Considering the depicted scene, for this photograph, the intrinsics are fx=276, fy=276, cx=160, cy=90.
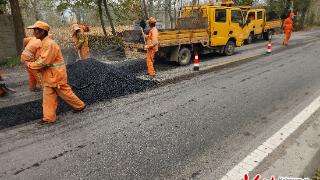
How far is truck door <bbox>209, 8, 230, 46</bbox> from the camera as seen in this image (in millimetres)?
11194

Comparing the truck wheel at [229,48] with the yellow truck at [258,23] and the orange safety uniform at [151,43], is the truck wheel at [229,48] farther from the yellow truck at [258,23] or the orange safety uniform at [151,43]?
the orange safety uniform at [151,43]

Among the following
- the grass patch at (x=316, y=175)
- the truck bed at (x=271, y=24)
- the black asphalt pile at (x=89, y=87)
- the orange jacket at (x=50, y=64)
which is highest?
the truck bed at (x=271, y=24)

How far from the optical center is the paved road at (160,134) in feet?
12.3

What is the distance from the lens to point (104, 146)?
4.36m

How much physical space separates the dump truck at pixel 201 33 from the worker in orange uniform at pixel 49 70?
16.0 ft

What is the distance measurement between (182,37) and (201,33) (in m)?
1.09

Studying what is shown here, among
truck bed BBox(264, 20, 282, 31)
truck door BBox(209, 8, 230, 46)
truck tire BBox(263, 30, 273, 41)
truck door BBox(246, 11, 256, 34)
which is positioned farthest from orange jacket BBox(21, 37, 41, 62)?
truck tire BBox(263, 30, 273, 41)

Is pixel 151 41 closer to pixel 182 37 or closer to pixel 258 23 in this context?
pixel 182 37

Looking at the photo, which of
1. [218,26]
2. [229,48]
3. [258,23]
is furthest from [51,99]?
[258,23]

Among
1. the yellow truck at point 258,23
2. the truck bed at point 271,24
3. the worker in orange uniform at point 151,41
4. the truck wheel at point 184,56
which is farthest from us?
the truck bed at point 271,24

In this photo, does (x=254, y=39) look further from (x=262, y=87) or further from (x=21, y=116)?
(x=21, y=116)

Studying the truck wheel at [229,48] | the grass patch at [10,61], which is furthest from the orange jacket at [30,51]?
the truck wheel at [229,48]

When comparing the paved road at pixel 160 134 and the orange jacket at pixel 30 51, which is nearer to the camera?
the paved road at pixel 160 134

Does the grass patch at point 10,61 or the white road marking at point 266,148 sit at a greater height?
the grass patch at point 10,61
